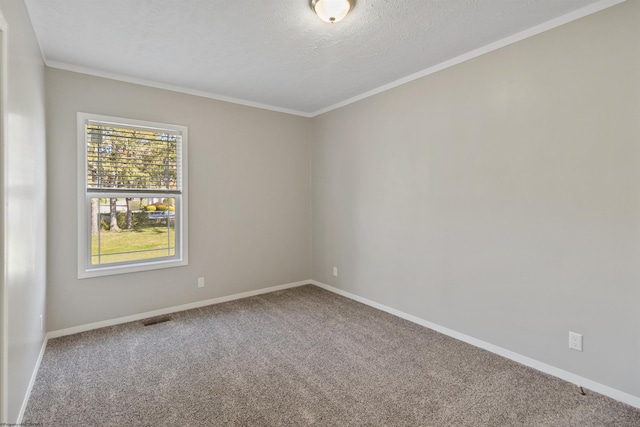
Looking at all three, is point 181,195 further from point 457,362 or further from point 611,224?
point 611,224

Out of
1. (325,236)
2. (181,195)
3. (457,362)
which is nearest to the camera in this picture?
(457,362)

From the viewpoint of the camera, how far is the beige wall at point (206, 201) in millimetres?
3070

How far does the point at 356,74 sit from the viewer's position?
3.33 m

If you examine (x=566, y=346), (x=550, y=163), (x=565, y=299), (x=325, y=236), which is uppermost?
(x=550, y=163)

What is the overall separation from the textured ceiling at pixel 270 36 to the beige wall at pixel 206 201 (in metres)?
0.33

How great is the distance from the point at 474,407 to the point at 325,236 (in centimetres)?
291

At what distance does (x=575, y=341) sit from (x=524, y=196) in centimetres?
110

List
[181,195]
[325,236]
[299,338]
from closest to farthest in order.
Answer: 1. [299,338]
2. [181,195]
3. [325,236]

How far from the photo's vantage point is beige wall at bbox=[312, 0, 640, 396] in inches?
82.6

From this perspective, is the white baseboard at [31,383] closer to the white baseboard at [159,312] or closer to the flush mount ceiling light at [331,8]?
the white baseboard at [159,312]

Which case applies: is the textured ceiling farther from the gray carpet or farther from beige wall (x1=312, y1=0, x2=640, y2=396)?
the gray carpet

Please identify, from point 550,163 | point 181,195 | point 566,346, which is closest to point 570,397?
point 566,346

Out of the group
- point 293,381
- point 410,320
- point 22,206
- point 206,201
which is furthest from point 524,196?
point 22,206

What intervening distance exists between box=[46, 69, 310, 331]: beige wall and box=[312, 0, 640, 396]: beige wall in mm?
1288
